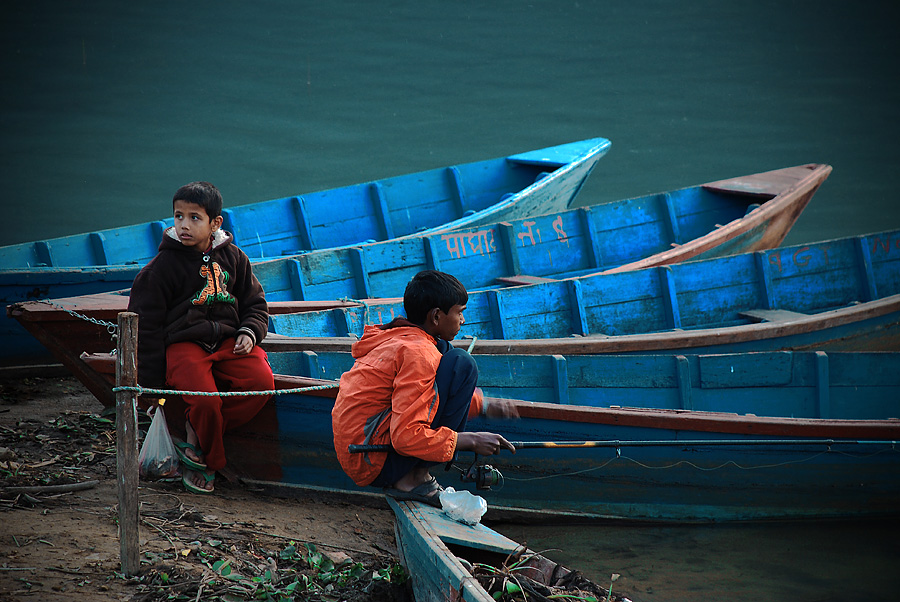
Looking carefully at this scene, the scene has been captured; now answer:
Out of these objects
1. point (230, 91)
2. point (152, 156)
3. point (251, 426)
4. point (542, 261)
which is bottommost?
point (251, 426)

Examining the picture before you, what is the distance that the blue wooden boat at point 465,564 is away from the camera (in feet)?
9.70

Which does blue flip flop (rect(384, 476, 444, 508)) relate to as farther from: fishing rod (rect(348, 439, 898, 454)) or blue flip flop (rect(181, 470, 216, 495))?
blue flip flop (rect(181, 470, 216, 495))

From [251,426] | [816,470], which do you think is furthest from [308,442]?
[816,470]

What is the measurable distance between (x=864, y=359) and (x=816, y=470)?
98 cm

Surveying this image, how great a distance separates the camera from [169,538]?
3793 millimetres

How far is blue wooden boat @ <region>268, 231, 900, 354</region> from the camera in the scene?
570 centimetres

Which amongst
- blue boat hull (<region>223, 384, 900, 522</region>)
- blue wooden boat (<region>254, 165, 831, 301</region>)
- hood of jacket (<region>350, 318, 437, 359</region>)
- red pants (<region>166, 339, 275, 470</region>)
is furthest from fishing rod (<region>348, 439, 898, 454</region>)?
blue wooden boat (<region>254, 165, 831, 301</region>)

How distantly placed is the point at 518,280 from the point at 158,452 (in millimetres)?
3858

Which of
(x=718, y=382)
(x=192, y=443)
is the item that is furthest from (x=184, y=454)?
(x=718, y=382)

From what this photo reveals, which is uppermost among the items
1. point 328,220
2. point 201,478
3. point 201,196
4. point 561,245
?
point 328,220

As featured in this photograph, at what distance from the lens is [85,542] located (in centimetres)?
365

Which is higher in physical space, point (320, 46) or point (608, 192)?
point (320, 46)

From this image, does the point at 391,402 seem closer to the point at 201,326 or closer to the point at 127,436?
the point at 127,436

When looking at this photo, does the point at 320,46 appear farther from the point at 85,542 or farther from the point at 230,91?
the point at 85,542
